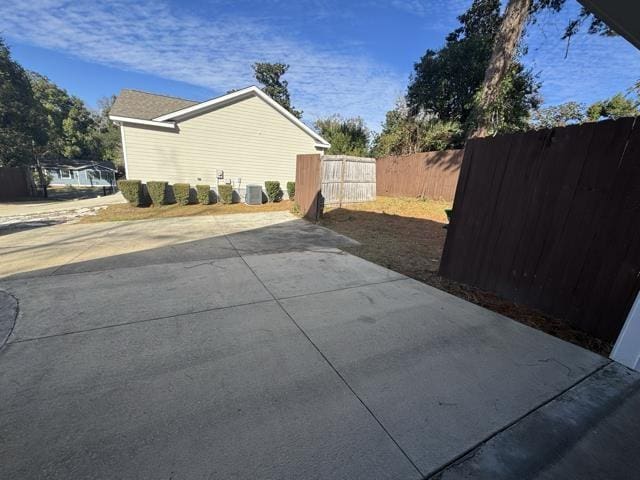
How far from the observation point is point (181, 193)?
1162 centimetres

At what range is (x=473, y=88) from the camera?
1756 centimetres

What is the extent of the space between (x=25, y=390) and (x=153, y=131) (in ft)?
40.3

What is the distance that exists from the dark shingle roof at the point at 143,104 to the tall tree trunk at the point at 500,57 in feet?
44.7

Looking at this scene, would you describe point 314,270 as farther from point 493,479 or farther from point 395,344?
point 493,479

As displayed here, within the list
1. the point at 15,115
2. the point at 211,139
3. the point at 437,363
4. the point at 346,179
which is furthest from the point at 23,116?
the point at 437,363

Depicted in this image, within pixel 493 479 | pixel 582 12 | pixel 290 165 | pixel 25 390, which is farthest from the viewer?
pixel 290 165

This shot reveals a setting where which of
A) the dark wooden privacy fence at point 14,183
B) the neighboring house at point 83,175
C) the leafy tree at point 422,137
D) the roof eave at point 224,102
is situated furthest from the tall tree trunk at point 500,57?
the neighboring house at point 83,175

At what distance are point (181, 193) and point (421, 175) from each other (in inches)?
438

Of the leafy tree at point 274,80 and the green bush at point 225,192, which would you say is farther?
the leafy tree at point 274,80

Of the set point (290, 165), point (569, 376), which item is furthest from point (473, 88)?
point (569, 376)

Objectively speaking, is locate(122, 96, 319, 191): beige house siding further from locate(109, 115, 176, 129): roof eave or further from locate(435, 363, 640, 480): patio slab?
locate(435, 363, 640, 480): patio slab

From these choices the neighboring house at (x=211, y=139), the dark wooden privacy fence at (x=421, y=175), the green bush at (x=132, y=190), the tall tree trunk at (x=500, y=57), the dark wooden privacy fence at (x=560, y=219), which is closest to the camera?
the dark wooden privacy fence at (x=560, y=219)

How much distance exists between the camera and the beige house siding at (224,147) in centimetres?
1139

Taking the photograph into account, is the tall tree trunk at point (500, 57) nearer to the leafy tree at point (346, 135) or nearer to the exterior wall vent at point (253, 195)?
the exterior wall vent at point (253, 195)
